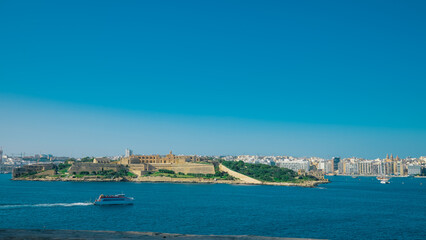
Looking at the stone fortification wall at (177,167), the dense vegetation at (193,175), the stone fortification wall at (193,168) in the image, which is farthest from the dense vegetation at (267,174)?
the stone fortification wall at (177,167)

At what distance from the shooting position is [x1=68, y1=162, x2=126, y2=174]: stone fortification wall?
5384cm

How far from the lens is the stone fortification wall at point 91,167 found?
53.8 meters

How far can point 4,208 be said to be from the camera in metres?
21.5

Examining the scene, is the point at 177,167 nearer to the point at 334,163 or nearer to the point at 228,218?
the point at 228,218

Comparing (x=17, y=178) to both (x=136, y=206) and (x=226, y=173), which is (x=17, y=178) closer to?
(x=226, y=173)

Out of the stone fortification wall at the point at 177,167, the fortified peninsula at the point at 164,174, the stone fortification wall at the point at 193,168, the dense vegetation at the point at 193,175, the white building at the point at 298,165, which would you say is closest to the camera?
the fortified peninsula at the point at 164,174

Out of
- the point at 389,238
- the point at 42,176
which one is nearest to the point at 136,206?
the point at 389,238

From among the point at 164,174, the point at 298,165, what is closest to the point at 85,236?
the point at 164,174

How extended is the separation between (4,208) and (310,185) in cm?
3796

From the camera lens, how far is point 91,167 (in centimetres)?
5441

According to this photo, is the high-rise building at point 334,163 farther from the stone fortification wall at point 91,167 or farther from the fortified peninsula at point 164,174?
the stone fortification wall at point 91,167

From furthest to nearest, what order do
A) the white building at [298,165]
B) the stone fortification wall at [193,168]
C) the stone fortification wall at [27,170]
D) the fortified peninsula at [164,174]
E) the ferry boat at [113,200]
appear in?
the white building at [298,165]
the stone fortification wall at [27,170]
the stone fortification wall at [193,168]
the fortified peninsula at [164,174]
the ferry boat at [113,200]

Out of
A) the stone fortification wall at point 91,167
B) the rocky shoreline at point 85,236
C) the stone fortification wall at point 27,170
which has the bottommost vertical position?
the stone fortification wall at point 27,170

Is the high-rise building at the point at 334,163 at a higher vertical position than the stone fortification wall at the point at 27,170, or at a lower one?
lower
